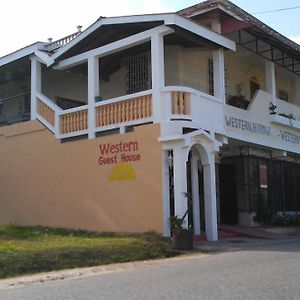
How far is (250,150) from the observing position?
20.4m

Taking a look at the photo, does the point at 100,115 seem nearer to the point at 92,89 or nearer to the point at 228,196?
the point at 92,89

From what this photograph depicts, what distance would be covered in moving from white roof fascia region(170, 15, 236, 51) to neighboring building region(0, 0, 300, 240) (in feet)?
0.10

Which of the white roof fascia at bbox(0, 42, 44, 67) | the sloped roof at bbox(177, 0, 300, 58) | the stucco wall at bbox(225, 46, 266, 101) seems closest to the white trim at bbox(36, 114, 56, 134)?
the white roof fascia at bbox(0, 42, 44, 67)

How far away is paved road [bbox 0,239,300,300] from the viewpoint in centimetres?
724

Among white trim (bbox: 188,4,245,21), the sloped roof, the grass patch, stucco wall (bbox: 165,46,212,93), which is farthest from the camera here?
stucco wall (bbox: 165,46,212,93)

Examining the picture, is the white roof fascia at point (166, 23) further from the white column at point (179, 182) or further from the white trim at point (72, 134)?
the white column at point (179, 182)

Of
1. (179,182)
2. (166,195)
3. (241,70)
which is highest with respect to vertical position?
(241,70)

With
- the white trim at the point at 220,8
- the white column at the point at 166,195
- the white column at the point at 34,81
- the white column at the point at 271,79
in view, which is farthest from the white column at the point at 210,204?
the white column at the point at 34,81

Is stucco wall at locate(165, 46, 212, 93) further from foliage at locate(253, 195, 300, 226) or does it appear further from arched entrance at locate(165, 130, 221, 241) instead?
foliage at locate(253, 195, 300, 226)

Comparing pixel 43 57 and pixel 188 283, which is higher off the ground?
pixel 43 57

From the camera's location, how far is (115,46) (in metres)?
16.1

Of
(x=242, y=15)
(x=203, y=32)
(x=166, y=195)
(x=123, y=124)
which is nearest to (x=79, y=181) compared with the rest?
(x=123, y=124)

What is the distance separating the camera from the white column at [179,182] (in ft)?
46.5

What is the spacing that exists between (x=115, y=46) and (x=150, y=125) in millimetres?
2871
